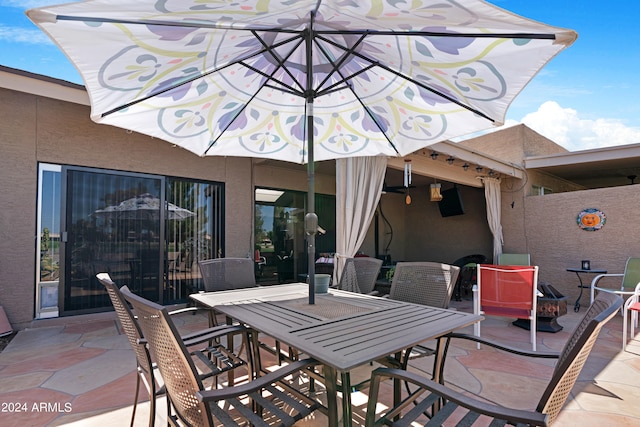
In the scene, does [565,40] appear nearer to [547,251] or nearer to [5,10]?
[5,10]

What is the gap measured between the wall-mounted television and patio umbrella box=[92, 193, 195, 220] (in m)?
6.59

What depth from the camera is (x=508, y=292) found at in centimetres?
351

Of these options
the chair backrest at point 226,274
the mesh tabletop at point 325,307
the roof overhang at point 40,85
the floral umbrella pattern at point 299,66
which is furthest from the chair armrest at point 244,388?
the roof overhang at point 40,85

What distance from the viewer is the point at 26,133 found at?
13.0 ft

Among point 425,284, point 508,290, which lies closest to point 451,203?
point 508,290

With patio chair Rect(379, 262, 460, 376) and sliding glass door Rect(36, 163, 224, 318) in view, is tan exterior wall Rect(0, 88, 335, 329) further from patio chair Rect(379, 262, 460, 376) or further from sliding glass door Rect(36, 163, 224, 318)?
patio chair Rect(379, 262, 460, 376)

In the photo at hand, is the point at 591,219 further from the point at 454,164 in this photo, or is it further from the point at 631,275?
the point at 454,164

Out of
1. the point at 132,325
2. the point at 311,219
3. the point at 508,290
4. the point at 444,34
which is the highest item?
the point at 444,34

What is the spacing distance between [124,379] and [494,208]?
7738 mm

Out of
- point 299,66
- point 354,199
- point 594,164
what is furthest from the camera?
point 594,164

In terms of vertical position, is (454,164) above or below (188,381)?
above

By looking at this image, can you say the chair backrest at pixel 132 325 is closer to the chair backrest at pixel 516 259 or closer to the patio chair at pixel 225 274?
the patio chair at pixel 225 274

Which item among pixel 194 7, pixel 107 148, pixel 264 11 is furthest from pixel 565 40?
pixel 107 148

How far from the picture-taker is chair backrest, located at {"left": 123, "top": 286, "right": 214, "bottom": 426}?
1200mm
